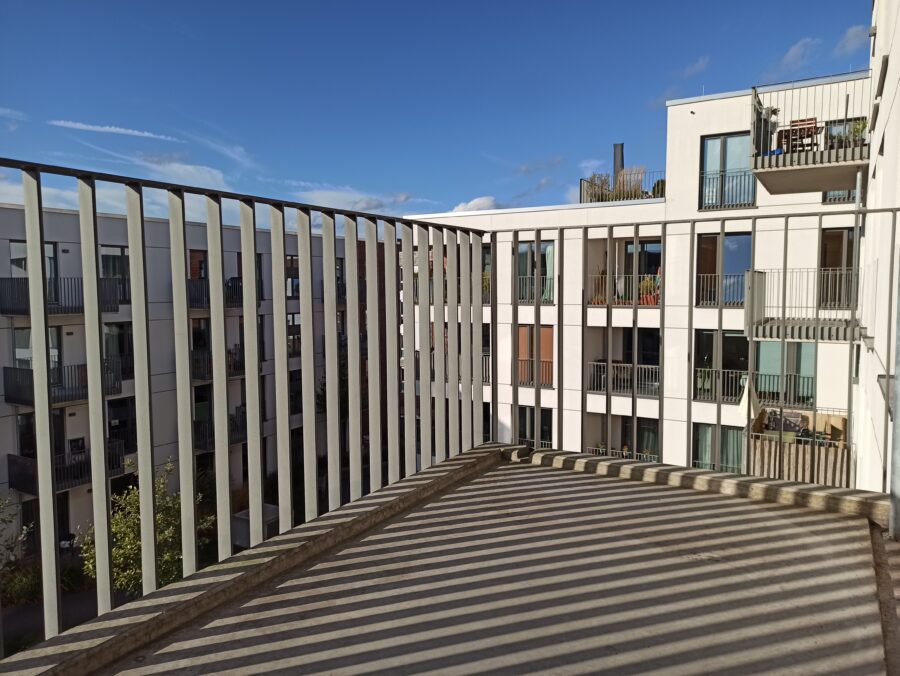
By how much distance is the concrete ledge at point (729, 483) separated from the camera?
201 cm

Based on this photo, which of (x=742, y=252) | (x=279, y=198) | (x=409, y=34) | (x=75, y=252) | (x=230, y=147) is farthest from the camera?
(x=230, y=147)

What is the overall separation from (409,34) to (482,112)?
9.51 metres

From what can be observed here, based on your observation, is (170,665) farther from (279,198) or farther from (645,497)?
(645,497)

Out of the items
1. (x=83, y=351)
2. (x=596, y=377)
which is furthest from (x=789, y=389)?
(x=83, y=351)

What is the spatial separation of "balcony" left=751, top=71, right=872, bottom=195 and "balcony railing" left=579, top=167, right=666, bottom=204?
2.66m

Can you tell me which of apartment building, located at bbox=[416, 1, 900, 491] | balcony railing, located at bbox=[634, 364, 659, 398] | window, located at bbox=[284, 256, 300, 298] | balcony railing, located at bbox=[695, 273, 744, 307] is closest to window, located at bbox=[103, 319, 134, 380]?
window, located at bbox=[284, 256, 300, 298]

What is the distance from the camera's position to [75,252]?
35.2 feet

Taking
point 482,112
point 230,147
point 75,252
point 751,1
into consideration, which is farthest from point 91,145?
point 751,1

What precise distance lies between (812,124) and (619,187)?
14.6 feet

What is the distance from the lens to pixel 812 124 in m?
9.88

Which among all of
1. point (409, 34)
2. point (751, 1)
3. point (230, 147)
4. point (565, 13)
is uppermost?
point (230, 147)

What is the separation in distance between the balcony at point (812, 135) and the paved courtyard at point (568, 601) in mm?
8139

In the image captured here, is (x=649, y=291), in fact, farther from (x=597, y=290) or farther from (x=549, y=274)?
(x=549, y=274)

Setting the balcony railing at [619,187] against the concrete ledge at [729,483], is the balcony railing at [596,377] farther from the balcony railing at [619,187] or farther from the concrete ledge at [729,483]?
the concrete ledge at [729,483]
